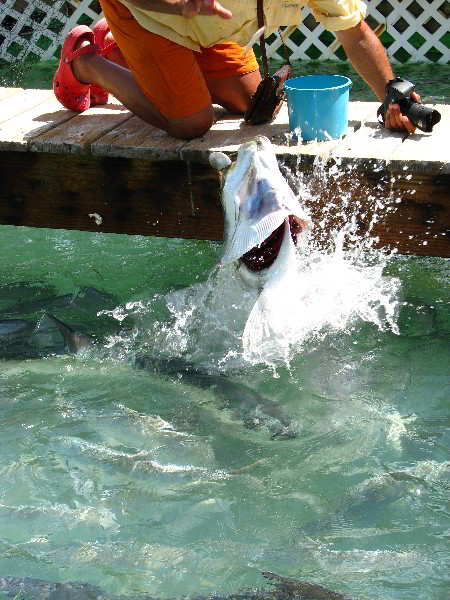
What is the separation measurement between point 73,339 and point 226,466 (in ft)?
3.73

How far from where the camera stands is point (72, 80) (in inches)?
193

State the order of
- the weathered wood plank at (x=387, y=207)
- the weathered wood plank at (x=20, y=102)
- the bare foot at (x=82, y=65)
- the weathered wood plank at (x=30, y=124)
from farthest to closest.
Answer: the weathered wood plank at (x=20, y=102) → the bare foot at (x=82, y=65) → the weathered wood plank at (x=30, y=124) → the weathered wood plank at (x=387, y=207)

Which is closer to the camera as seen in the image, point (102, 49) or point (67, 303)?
point (67, 303)

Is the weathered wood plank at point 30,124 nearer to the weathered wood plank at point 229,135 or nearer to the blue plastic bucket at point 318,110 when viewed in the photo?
the weathered wood plank at point 229,135

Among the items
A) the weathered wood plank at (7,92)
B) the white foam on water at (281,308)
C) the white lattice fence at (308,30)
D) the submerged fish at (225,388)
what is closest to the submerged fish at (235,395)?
the submerged fish at (225,388)

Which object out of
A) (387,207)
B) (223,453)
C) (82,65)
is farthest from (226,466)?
(82,65)

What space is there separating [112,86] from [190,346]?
4.67ft

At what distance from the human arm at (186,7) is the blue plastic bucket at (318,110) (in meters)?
0.48

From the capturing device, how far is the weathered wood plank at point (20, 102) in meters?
5.02

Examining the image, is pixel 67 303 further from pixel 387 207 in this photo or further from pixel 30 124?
pixel 387 207

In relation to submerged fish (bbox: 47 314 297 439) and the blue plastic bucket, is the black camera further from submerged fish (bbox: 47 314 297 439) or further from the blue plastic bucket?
submerged fish (bbox: 47 314 297 439)

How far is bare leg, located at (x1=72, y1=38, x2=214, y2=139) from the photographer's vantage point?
14.5 feet

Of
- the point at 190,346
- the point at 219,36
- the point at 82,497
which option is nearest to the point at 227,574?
the point at 82,497

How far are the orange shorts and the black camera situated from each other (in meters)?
0.87
